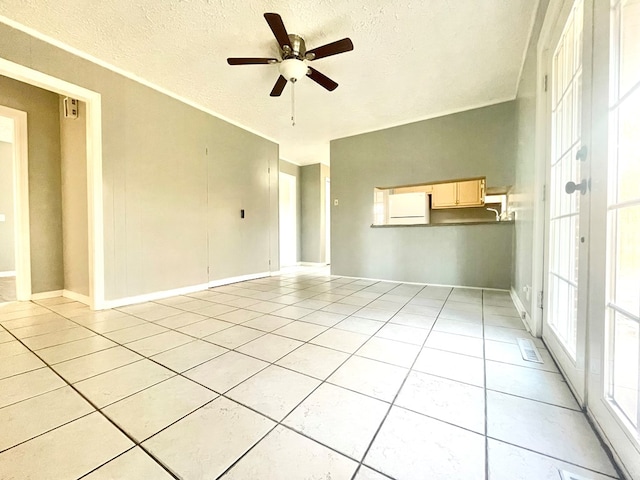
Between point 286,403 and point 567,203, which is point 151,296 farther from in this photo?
point 567,203

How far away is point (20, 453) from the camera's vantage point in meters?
0.86

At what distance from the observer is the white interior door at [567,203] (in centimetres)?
113

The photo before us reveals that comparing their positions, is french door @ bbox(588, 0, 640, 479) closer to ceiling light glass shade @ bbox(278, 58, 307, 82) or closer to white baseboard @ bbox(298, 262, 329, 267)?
ceiling light glass shade @ bbox(278, 58, 307, 82)

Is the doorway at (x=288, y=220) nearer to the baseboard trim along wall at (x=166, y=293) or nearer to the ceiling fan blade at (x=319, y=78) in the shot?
the baseboard trim along wall at (x=166, y=293)

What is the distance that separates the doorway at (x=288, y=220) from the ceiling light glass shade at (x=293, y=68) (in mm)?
4045

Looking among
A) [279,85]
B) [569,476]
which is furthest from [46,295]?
[569,476]

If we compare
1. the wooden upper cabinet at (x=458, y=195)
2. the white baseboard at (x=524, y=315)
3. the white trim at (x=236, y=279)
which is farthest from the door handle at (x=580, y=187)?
the wooden upper cabinet at (x=458, y=195)

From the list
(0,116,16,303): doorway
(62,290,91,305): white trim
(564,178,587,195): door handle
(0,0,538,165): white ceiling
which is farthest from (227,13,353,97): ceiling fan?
(0,116,16,303): doorway

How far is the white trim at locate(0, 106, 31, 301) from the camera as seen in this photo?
3.00 m

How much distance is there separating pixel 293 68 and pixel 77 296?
11.8 ft

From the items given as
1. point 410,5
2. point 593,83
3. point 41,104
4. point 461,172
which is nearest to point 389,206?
point 461,172

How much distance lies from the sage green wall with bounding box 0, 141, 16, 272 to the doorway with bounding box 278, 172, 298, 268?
5.17 metres

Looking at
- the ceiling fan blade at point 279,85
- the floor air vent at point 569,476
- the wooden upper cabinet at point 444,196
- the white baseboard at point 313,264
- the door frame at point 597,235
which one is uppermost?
the ceiling fan blade at point 279,85

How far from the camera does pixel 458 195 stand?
16.9ft
